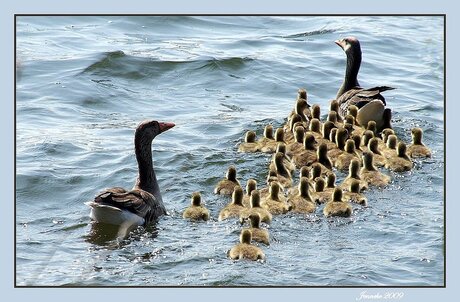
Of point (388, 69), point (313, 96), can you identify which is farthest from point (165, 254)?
point (388, 69)

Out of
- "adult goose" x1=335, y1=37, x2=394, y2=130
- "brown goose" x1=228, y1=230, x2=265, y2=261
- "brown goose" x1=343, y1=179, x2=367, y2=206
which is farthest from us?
"adult goose" x1=335, y1=37, x2=394, y2=130

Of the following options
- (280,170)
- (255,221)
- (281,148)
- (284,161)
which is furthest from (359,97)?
(255,221)

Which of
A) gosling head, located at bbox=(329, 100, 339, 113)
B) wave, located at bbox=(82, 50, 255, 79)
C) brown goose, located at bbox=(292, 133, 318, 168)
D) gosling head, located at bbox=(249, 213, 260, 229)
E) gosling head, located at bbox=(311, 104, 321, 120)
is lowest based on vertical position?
gosling head, located at bbox=(249, 213, 260, 229)

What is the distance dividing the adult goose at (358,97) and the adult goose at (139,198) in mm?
4318

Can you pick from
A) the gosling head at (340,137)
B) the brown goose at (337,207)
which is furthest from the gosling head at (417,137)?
the brown goose at (337,207)

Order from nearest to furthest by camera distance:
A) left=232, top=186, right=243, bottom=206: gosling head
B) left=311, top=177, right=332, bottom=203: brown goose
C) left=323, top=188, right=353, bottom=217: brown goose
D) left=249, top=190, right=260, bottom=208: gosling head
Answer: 1. left=323, top=188, right=353, bottom=217: brown goose
2. left=249, top=190, right=260, bottom=208: gosling head
3. left=232, top=186, right=243, bottom=206: gosling head
4. left=311, top=177, right=332, bottom=203: brown goose

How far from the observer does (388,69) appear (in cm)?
2566

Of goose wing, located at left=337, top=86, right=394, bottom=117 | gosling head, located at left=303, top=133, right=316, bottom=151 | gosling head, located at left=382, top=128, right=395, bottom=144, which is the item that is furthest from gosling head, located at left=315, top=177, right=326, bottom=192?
goose wing, located at left=337, top=86, right=394, bottom=117

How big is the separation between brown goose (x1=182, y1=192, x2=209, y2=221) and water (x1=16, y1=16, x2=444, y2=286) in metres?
0.14

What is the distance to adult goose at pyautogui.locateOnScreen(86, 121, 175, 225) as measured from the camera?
1569 cm

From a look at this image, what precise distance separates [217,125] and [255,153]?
209 centimetres

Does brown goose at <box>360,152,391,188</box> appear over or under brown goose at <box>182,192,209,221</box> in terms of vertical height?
over

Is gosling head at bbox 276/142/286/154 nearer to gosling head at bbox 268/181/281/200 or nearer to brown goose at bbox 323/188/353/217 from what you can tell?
gosling head at bbox 268/181/281/200

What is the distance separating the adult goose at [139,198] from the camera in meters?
15.7
